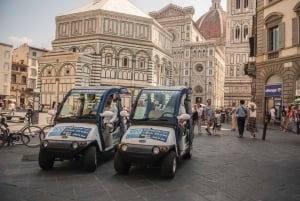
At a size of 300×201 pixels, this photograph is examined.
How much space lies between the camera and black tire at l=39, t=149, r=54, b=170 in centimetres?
618

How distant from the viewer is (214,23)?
98.8m

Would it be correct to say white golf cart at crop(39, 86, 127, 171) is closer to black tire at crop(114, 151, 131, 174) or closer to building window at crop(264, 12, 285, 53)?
black tire at crop(114, 151, 131, 174)

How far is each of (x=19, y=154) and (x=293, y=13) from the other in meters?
18.1

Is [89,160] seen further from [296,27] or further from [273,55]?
[273,55]

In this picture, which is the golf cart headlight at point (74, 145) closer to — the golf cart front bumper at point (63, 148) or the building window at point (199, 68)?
the golf cart front bumper at point (63, 148)

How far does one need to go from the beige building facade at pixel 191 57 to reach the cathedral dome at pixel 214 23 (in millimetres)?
23236

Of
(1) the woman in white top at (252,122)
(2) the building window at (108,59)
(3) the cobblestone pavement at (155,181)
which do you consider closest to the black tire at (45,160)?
(3) the cobblestone pavement at (155,181)

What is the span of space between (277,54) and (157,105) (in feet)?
55.2

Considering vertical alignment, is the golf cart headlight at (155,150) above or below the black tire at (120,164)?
above

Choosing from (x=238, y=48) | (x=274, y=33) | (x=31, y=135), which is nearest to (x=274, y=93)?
(x=274, y=33)

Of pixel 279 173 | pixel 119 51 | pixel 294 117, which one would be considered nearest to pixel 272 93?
pixel 294 117

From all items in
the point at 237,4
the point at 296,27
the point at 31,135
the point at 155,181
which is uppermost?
the point at 237,4

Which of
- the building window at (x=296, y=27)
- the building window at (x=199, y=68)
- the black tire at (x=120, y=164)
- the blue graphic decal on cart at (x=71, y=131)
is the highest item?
the building window at (x=199, y=68)

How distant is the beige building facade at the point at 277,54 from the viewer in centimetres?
1942
